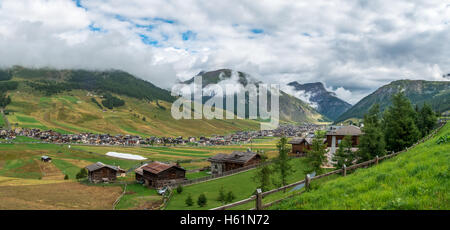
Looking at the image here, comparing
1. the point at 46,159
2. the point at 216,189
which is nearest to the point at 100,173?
the point at 46,159

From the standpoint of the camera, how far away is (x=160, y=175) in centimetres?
6788

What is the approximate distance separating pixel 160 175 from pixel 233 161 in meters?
20.8

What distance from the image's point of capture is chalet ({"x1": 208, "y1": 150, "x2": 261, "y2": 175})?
7550 centimetres

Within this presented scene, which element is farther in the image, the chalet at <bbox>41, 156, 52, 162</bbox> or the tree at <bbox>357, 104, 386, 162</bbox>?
the chalet at <bbox>41, 156, 52, 162</bbox>

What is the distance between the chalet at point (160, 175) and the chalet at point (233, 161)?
11.8 meters

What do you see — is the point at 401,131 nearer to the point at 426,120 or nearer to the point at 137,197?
the point at 426,120

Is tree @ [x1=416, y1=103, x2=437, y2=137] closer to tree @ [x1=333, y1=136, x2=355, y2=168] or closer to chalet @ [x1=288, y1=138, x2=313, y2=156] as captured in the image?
chalet @ [x1=288, y1=138, x2=313, y2=156]

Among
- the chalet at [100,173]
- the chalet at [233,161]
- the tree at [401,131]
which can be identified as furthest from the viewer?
the chalet at [233,161]

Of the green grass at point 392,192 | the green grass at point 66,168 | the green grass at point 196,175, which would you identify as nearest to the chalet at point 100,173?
the green grass at point 66,168

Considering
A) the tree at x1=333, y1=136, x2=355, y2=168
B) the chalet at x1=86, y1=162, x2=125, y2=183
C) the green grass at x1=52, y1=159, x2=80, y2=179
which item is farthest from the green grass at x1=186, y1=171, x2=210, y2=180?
the tree at x1=333, y1=136, x2=355, y2=168

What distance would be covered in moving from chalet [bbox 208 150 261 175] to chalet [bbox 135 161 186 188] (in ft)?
38.8

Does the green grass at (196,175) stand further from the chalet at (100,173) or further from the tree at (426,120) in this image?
the tree at (426,120)

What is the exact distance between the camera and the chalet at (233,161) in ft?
248
